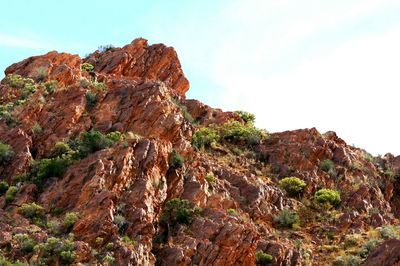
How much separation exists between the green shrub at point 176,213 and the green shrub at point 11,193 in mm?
9986

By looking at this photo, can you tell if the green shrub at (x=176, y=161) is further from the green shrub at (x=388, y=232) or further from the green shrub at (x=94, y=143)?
the green shrub at (x=388, y=232)

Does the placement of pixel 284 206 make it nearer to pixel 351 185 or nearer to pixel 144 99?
pixel 351 185

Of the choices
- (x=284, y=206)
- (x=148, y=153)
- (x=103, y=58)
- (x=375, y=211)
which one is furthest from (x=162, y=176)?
(x=103, y=58)

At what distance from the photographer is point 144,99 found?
65.1 m

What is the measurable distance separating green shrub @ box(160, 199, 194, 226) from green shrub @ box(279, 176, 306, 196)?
44.4 feet

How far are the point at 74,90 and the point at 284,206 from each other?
19.4 m

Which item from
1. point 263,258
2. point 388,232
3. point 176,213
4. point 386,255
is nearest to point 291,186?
point 388,232

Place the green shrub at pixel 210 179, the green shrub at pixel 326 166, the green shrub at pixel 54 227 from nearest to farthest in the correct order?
1. the green shrub at pixel 54 227
2. the green shrub at pixel 210 179
3. the green shrub at pixel 326 166

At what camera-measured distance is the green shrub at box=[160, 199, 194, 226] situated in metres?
54.1

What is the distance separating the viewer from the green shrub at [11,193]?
53312 mm

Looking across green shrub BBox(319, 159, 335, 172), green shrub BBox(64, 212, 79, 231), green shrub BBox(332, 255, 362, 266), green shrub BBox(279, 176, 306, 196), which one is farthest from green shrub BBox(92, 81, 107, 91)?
green shrub BBox(332, 255, 362, 266)

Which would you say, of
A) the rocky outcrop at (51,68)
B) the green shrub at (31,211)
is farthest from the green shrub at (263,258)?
the rocky outcrop at (51,68)

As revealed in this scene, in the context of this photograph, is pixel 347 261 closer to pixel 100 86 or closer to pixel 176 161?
pixel 176 161

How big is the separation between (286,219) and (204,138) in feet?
43.9
